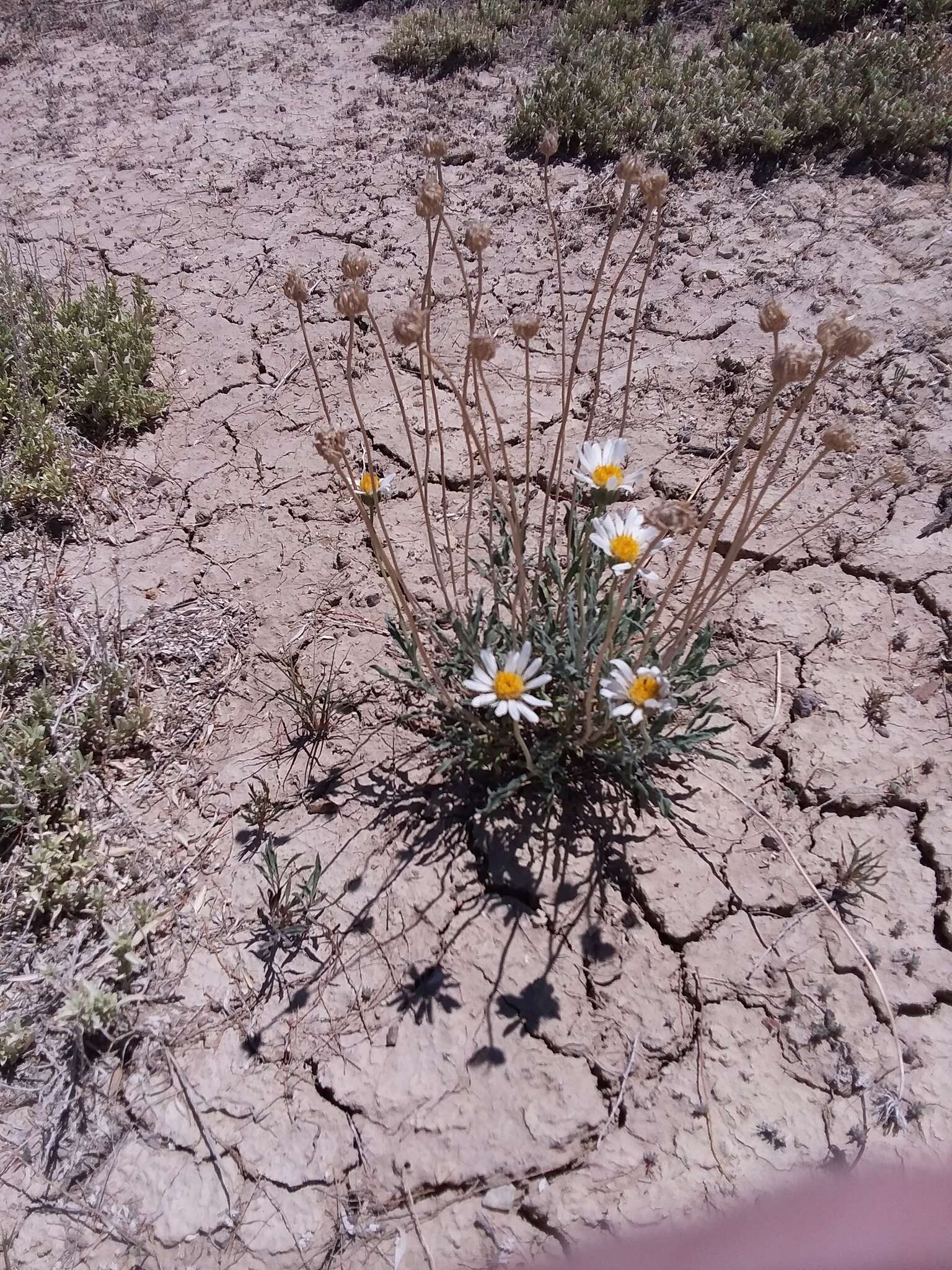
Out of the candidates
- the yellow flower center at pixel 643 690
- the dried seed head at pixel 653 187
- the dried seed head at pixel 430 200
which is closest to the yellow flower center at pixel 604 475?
the yellow flower center at pixel 643 690

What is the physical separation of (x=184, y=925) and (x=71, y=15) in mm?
8664

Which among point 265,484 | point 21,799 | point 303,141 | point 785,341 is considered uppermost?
point 303,141

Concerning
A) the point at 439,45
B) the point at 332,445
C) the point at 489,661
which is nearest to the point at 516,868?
the point at 489,661

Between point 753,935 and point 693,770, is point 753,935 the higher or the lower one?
the lower one

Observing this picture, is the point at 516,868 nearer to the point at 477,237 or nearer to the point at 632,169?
the point at 477,237

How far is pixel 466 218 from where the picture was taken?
4965 millimetres

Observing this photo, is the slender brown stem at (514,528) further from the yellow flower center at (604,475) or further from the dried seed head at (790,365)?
the dried seed head at (790,365)

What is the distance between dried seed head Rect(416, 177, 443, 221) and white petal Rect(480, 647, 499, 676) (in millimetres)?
1096

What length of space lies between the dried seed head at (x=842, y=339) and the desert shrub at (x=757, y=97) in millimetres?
3847

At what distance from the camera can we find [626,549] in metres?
2.35

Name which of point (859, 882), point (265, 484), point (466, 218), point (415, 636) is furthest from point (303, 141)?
point (859, 882)

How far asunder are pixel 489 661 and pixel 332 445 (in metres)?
0.72

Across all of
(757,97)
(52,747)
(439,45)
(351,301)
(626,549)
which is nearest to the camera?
(351,301)

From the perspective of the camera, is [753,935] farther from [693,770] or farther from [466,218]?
[466,218]
